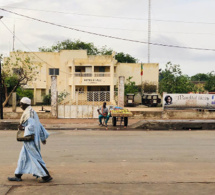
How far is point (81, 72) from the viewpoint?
40.3 meters

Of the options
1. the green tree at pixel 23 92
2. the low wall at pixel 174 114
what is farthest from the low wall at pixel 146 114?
the green tree at pixel 23 92

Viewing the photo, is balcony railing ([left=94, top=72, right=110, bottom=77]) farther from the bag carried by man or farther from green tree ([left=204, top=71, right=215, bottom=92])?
the bag carried by man

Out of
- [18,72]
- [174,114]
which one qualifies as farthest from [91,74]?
[174,114]

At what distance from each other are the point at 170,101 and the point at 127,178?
49.7 feet

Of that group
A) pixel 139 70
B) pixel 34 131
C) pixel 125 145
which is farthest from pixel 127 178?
pixel 139 70

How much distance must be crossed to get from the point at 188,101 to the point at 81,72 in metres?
21.5

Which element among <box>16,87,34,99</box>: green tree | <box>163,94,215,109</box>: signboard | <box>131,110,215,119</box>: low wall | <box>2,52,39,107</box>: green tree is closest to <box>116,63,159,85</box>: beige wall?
<box>16,87,34,99</box>: green tree

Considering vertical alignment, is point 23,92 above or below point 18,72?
below

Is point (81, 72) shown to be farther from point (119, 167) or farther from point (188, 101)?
point (119, 167)

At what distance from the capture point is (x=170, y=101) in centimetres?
2097

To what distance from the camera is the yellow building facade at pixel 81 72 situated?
3953cm

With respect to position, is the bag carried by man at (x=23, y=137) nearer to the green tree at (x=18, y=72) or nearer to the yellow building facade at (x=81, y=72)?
the green tree at (x=18, y=72)

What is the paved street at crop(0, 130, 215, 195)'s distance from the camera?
18.7 ft

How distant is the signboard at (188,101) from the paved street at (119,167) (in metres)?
9.64
